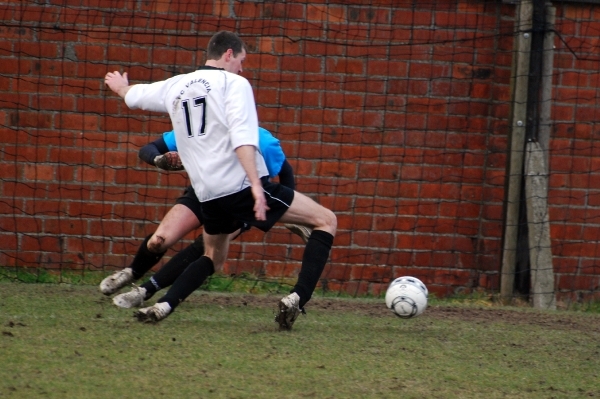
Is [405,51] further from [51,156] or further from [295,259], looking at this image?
[51,156]

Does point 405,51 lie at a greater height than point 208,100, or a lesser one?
greater

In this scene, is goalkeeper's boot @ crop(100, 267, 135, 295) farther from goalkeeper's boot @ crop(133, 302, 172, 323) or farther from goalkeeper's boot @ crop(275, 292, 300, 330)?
goalkeeper's boot @ crop(275, 292, 300, 330)

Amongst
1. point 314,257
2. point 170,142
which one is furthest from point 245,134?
point 170,142

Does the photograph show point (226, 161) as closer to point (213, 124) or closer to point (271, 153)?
point (213, 124)

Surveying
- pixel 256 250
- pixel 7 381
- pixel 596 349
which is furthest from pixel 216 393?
pixel 256 250

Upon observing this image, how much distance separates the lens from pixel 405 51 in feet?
25.1

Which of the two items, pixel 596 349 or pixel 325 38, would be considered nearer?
pixel 596 349

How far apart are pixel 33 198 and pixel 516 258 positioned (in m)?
3.97

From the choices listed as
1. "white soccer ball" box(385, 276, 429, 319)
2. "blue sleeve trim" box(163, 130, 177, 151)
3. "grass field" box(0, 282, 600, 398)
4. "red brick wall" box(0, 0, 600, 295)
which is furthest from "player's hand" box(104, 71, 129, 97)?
"white soccer ball" box(385, 276, 429, 319)

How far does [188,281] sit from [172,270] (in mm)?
639

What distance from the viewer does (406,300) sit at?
18.9 ft

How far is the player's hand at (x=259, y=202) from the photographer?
493cm

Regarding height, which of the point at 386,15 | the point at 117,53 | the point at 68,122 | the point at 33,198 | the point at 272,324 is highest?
the point at 386,15

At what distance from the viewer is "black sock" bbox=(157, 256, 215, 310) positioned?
542 cm
